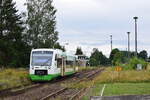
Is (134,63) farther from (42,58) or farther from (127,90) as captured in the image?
(127,90)

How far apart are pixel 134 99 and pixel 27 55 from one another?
57.4 m

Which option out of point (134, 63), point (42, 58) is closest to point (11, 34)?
point (134, 63)

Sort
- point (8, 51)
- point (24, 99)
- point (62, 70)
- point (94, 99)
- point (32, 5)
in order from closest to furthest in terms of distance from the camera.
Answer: point (94, 99), point (24, 99), point (62, 70), point (8, 51), point (32, 5)

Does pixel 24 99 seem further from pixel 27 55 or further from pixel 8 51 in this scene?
pixel 27 55

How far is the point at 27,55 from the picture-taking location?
71188mm

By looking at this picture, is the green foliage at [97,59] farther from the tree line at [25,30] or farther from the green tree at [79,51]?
the tree line at [25,30]

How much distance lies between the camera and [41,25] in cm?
6812

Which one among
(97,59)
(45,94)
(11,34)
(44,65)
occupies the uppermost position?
(11,34)

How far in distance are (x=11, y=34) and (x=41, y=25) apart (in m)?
5.37

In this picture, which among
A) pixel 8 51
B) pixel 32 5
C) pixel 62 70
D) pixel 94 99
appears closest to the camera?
pixel 94 99

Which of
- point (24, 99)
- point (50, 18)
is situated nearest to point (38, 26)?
point (50, 18)

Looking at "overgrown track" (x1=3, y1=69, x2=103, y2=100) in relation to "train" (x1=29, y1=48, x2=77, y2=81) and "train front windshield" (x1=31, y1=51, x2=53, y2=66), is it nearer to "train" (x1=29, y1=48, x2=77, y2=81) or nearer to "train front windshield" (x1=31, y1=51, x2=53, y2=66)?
"train" (x1=29, y1=48, x2=77, y2=81)

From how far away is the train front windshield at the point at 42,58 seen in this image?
3603cm

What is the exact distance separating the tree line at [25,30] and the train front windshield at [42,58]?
95.8 ft
